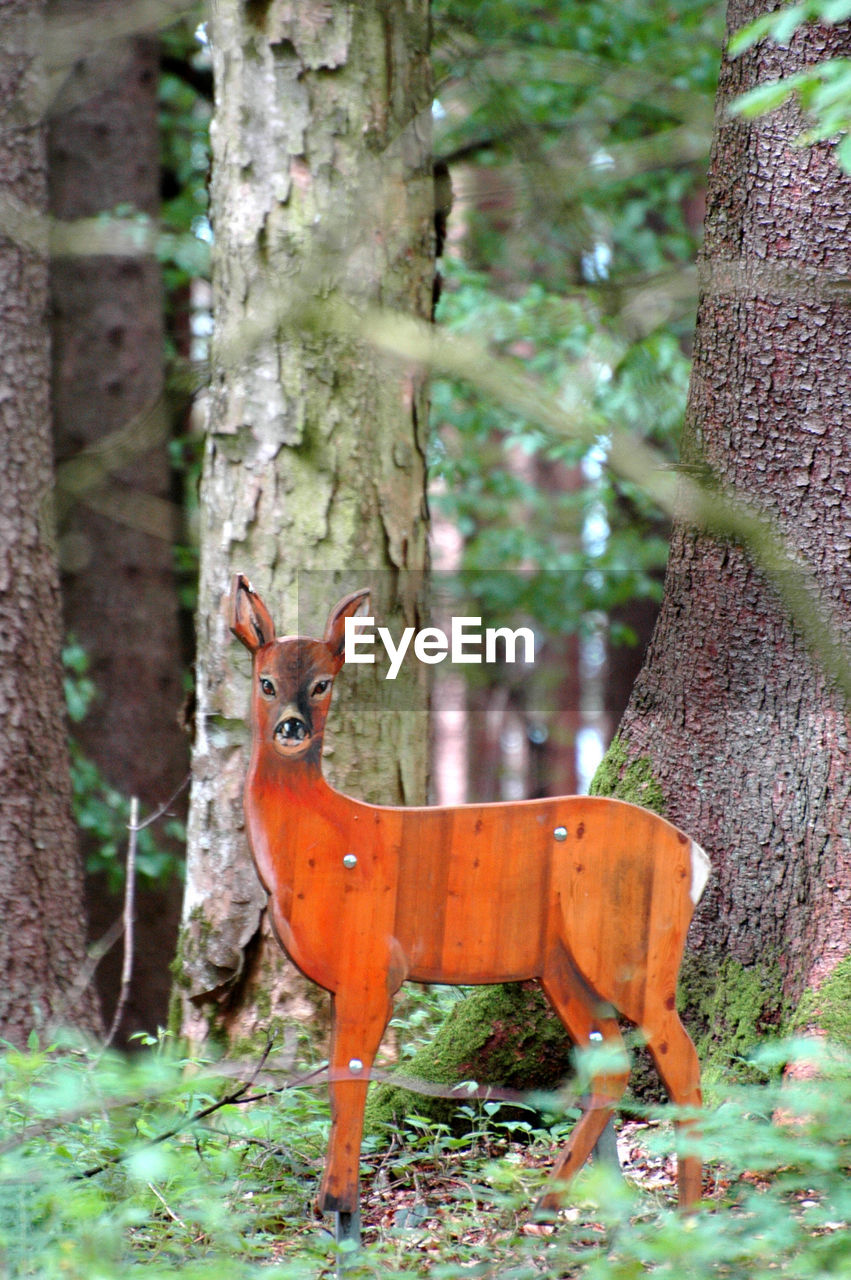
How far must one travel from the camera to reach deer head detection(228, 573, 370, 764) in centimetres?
301

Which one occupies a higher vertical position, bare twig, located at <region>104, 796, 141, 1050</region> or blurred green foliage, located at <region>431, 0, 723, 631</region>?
blurred green foliage, located at <region>431, 0, 723, 631</region>

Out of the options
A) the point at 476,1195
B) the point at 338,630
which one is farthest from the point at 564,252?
the point at 476,1195

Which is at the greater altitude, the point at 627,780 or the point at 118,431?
the point at 118,431

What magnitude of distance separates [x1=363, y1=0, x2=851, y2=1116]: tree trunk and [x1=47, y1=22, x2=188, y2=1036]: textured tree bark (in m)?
4.18

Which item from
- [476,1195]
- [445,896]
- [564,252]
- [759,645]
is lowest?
[476,1195]

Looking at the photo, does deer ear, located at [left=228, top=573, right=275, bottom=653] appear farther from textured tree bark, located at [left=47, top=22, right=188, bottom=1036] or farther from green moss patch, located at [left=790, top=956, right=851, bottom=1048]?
textured tree bark, located at [left=47, top=22, right=188, bottom=1036]

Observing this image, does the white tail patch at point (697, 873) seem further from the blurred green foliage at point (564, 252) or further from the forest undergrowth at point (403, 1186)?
the blurred green foliage at point (564, 252)

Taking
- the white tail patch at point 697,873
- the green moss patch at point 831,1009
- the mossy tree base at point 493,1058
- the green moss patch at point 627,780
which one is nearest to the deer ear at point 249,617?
the white tail patch at point 697,873

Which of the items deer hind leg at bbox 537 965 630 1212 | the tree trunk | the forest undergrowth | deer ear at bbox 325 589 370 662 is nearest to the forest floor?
the forest undergrowth

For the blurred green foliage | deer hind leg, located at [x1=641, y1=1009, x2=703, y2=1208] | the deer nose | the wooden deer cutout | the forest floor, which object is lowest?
the forest floor

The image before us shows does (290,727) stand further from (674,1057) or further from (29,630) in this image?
(29,630)

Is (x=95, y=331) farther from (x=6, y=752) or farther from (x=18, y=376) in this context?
(x=6, y=752)

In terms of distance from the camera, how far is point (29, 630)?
4.95 metres

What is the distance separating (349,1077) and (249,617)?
111 cm
